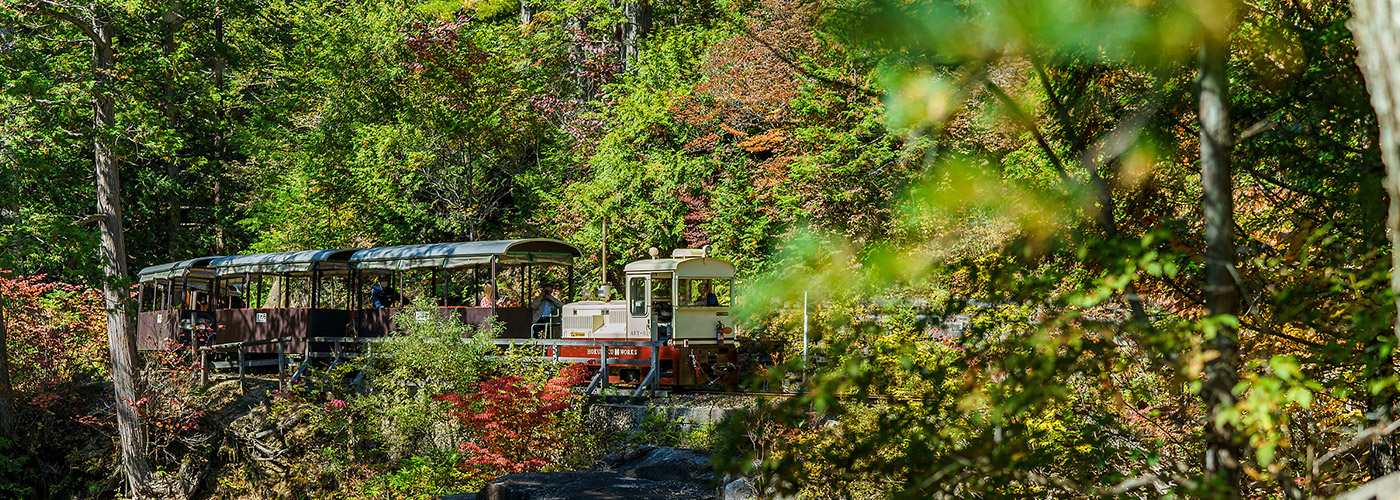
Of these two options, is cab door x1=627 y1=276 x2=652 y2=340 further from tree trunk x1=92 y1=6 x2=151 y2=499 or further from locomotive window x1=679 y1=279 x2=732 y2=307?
tree trunk x1=92 y1=6 x2=151 y2=499

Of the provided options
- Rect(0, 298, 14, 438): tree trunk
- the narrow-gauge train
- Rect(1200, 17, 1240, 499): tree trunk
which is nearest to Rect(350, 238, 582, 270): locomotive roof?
the narrow-gauge train

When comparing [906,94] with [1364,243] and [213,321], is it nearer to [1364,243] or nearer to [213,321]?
[1364,243]

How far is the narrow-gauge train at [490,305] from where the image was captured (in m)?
19.3

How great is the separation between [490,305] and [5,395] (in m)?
8.12

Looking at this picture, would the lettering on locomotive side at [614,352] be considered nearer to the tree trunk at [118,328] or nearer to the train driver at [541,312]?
the train driver at [541,312]

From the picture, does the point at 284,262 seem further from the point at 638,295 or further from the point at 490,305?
the point at 638,295

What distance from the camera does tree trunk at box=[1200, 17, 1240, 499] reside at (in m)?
3.52

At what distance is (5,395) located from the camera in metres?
18.6

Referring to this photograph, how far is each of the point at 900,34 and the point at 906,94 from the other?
0.92 feet

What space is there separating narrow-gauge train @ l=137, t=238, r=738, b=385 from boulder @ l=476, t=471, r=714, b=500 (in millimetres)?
6946

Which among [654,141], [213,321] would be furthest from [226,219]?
[654,141]

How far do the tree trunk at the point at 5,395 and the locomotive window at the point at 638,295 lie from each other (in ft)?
32.2

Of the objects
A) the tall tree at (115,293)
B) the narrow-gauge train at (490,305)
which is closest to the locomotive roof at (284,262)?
the narrow-gauge train at (490,305)

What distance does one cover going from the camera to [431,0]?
114 feet
